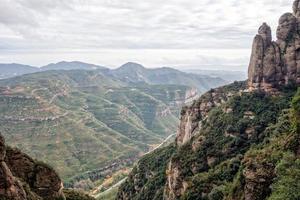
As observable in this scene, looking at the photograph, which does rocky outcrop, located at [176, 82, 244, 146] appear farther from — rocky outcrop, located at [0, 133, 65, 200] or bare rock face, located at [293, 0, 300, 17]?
rocky outcrop, located at [0, 133, 65, 200]

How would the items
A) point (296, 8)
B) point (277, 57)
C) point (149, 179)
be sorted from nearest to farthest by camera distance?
point (277, 57), point (296, 8), point (149, 179)

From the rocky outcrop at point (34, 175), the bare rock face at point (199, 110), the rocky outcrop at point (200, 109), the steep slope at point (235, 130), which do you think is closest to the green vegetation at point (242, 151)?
the steep slope at point (235, 130)

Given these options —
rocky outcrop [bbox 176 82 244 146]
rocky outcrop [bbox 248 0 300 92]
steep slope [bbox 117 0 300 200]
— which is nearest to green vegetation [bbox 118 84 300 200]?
steep slope [bbox 117 0 300 200]

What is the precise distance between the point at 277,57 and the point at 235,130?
34592 millimetres

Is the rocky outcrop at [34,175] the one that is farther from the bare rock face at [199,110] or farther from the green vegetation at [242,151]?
the bare rock face at [199,110]

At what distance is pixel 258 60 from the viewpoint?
15875 cm

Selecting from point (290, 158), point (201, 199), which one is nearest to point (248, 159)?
point (290, 158)

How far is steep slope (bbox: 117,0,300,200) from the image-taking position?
10764 cm

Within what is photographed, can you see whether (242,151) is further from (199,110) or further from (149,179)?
(149,179)

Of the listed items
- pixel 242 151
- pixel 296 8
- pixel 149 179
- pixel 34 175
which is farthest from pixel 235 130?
pixel 34 175

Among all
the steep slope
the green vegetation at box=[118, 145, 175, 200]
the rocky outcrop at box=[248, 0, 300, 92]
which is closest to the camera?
the steep slope

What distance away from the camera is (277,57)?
6132 inches

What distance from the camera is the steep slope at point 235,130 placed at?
4238 inches

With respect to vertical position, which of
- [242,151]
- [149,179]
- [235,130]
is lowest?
[149,179]
